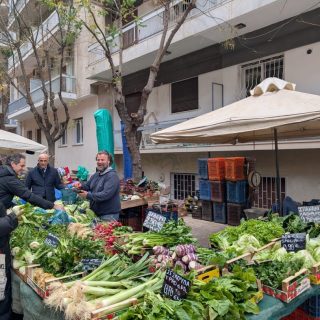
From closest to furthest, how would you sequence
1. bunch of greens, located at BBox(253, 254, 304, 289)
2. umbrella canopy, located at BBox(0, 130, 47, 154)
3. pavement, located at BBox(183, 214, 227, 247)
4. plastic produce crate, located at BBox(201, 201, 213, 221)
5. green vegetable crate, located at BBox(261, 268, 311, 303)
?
green vegetable crate, located at BBox(261, 268, 311, 303) → bunch of greens, located at BBox(253, 254, 304, 289) → umbrella canopy, located at BBox(0, 130, 47, 154) → pavement, located at BBox(183, 214, 227, 247) → plastic produce crate, located at BBox(201, 201, 213, 221)

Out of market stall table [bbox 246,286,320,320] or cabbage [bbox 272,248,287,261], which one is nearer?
market stall table [bbox 246,286,320,320]

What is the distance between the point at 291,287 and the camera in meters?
2.63

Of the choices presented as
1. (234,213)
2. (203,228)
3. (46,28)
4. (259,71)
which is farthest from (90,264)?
(46,28)

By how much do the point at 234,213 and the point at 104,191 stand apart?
5186 mm

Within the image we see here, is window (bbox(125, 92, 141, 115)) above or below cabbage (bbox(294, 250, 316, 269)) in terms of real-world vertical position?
above

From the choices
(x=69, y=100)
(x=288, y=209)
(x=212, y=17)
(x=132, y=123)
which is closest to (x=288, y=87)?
(x=288, y=209)

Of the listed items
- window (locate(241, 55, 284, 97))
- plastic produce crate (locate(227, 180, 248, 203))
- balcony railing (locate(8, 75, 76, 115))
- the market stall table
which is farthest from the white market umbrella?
balcony railing (locate(8, 75, 76, 115))

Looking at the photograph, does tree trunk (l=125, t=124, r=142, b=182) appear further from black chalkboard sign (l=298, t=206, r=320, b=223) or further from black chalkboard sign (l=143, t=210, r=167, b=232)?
black chalkboard sign (l=298, t=206, r=320, b=223)

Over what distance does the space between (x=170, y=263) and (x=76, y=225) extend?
156 cm

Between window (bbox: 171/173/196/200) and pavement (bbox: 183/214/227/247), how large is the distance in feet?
9.35

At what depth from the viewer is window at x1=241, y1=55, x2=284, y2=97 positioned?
1020cm

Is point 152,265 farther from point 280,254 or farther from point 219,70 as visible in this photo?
point 219,70

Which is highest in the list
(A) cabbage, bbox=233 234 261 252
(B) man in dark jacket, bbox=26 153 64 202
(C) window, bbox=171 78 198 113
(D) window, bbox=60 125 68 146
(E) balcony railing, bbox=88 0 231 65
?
(E) balcony railing, bbox=88 0 231 65

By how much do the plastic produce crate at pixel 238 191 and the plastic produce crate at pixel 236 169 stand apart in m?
0.14
